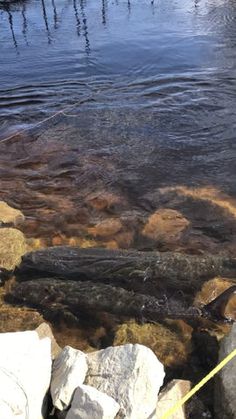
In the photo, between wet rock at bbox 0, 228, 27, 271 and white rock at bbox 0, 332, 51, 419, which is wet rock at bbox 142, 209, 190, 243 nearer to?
wet rock at bbox 0, 228, 27, 271

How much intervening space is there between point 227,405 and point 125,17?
623 inches

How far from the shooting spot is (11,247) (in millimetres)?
6473

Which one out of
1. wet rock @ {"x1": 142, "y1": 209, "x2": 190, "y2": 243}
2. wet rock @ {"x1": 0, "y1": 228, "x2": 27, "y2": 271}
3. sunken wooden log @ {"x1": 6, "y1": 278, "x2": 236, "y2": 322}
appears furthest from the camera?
wet rock @ {"x1": 142, "y1": 209, "x2": 190, "y2": 243}

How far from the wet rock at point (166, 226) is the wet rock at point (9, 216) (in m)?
2.13

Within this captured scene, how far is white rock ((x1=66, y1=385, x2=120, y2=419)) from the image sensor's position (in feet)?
11.5

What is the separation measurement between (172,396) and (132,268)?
203cm

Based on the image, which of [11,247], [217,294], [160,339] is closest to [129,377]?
[160,339]

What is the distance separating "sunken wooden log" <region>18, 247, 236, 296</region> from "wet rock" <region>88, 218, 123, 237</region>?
35.3 inches

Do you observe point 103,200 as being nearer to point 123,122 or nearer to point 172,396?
point 123,122

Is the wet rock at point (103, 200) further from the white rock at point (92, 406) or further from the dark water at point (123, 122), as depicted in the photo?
the white rock at point (92, 406)

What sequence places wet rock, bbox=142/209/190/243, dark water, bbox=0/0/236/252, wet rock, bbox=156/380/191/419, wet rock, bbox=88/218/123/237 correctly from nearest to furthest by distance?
wet rock, bbox=156/380/191/419, wet rock, bbox=142/209/190/243, wet rock, bbox=88/218/123/237, dark water, bbox=0/0/236/252

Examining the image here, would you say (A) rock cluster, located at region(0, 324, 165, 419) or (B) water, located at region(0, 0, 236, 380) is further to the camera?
(B) water, located at region(0, 0, 236, 380)

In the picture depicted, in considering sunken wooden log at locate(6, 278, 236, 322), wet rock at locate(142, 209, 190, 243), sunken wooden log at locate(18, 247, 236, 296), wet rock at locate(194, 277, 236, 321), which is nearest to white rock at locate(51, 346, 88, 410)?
sunken wooden log at locate(6, 278, 236, 322)

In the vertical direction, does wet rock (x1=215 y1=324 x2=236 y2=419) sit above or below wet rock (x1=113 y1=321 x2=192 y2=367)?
above
